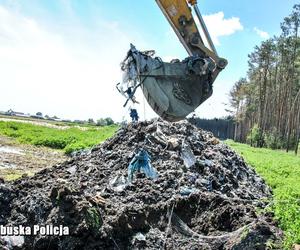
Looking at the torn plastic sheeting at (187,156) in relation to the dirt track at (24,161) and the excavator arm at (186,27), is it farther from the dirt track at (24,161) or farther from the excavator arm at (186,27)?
the dirt track at (24,161)

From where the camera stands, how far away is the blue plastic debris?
9135 millimetres

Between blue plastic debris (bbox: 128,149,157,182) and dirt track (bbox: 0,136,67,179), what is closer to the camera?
blue plastic debris (bbox: 128,149,157,182)

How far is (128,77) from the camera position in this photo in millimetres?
7285

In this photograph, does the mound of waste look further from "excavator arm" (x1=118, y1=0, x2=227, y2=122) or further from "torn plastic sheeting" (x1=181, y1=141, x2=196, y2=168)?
"excavator arm" (x1=118, y1=0, x2=227, y2=122)

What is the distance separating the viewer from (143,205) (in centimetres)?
756

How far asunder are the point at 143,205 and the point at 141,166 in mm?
1872

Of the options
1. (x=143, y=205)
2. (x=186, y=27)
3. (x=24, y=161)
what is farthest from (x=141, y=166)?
(x=24, y=161)

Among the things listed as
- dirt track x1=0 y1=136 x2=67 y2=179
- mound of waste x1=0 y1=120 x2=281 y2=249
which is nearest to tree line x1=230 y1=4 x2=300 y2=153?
dirt track x1=0 y1=136 x2=67 y2=179

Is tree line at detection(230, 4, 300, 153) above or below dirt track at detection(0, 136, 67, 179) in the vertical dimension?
above

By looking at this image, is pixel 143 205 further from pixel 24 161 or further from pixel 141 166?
pixel 24 161

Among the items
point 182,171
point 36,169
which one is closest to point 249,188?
point 182,171

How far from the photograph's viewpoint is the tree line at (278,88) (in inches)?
1517

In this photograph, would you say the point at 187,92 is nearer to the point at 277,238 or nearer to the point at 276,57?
the point at 277,238

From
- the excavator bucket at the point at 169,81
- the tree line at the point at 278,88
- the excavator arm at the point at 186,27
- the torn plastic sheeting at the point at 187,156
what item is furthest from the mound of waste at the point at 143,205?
the tree line at the point at 278,88
